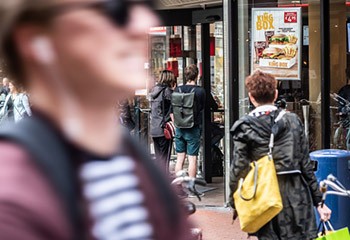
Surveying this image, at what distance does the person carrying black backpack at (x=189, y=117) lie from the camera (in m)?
10.1

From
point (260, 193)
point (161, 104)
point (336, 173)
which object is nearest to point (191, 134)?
point (161, 104)

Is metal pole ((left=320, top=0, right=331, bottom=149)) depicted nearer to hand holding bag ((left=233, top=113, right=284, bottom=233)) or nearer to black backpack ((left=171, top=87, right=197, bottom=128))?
black backpack ((left=171, top=87, right=197, bottom=128))

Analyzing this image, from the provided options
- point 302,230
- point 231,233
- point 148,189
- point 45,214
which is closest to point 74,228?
point 45,214

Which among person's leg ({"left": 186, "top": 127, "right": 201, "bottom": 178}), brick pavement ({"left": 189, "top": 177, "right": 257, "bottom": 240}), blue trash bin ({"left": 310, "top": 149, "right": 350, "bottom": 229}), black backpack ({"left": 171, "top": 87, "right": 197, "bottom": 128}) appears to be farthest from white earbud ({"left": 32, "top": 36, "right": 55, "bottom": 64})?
person's leg ({"left": 186, "top": 127, "right": 201, "bottom": 178})

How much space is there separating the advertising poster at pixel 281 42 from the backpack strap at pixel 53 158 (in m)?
7.38

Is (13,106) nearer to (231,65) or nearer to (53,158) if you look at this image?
(231,65)

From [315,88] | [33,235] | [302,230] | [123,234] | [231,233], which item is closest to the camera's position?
[33,235]

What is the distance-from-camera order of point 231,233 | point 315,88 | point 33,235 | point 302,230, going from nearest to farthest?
point 33,235 < point 302,230 < point 231,233 < point 315,88

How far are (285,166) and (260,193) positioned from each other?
278 millimetres

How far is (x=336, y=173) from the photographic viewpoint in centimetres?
677

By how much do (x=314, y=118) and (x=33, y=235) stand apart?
25.4 ft

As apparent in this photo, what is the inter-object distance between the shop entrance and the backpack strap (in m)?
9.05

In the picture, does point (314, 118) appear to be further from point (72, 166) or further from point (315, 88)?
point (72, 166)

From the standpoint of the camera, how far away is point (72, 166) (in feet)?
3.76
